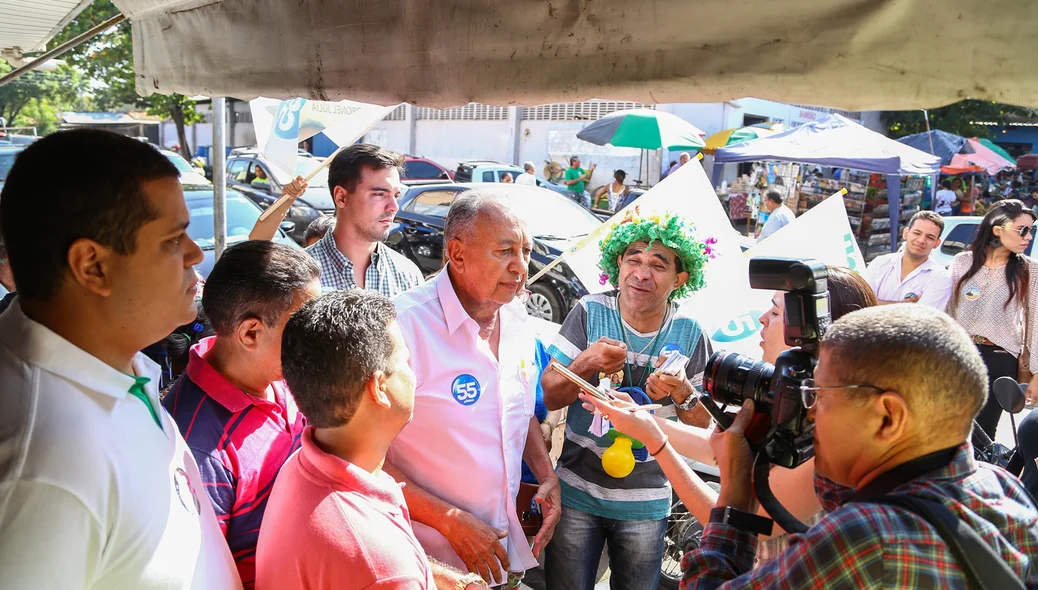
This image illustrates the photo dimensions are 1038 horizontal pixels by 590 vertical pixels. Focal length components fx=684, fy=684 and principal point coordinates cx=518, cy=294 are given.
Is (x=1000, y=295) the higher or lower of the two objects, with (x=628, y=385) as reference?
higher

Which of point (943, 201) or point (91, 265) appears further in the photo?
point (943, 201)

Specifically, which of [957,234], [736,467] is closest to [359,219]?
[736,467]

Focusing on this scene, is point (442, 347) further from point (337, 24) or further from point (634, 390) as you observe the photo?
point (337, 24)

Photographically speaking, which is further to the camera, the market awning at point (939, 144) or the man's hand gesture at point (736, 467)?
the market awning at point (939, 144)

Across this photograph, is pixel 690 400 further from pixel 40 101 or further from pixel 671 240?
pixel 40 101

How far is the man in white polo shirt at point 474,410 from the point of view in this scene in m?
2.10

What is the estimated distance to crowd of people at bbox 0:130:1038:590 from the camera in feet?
3.69

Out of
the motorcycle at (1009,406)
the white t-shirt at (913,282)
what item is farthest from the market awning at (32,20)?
the white t-shirt at (913,282)

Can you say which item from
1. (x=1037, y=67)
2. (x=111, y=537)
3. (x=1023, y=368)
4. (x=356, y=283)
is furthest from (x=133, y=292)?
(x=1023, y=368)

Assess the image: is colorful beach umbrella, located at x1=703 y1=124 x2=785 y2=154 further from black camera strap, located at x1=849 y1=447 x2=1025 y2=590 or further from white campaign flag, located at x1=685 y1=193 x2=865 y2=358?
black camera strap, located at x1=849 y1=447 x2=1025 y2=590

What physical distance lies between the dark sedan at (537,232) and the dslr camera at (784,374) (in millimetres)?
6831

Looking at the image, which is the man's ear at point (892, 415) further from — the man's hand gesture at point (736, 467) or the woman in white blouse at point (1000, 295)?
the woman in white blouse at point (1000, 295)

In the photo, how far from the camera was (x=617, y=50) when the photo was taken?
5.06ft

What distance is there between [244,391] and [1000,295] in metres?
5.58
